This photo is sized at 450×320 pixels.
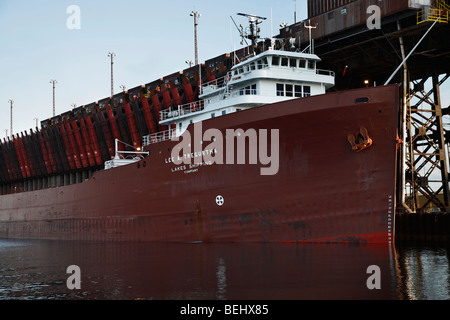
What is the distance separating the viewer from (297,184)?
19.2m

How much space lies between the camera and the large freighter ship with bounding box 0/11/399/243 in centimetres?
1819

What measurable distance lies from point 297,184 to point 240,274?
567cm

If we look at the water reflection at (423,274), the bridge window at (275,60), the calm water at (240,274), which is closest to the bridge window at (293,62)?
the bridge window at (275,60)

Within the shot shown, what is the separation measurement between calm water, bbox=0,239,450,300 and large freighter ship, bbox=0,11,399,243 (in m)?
1.34

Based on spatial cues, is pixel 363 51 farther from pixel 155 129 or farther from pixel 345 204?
pixel 155 129

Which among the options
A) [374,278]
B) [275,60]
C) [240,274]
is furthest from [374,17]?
[240,274]

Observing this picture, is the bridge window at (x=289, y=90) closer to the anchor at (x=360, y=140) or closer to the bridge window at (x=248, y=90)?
the bridge window at (x=248, y=90)

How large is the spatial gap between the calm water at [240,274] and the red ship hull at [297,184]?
81 cm

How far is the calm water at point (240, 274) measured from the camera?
1210 centimetres

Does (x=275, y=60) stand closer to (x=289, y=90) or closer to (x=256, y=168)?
(x=289, y=90)

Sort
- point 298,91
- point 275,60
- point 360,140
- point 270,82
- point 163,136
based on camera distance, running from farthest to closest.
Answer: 1. point 163,136
2. point 298,91
3. point 275,60
4. point 270,82
5. point 360,140
